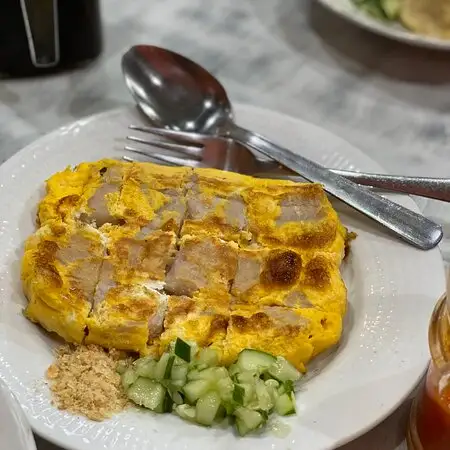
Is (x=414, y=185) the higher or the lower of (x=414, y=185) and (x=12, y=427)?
the lower

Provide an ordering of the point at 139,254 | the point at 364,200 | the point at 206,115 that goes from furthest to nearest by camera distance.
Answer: the point at 206,115
the point at 364,200
the point at 139,254

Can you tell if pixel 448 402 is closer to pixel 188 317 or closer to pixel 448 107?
pixel 188 317

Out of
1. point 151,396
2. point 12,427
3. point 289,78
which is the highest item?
point 12,427

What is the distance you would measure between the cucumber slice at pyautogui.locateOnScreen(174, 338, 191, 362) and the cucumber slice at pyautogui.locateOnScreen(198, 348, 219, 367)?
0.06 feet

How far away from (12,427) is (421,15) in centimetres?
142

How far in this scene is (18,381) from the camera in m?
1.05

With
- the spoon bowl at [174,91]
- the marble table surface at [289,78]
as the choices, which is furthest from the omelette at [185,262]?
the marble table surface at [289,78]

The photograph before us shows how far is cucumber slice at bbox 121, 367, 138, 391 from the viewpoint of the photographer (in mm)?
1060

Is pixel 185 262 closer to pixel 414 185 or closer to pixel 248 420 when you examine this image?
pixel 248 420

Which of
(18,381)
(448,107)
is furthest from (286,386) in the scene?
(448,107)

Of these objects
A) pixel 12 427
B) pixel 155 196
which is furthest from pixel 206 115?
pixel 12 427

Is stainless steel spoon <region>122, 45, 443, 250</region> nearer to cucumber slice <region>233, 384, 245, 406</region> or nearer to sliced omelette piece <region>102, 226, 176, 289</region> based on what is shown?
sliced omelette piece <region>102, 226, 176, 289</region>

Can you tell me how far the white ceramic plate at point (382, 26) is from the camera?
1.72 m

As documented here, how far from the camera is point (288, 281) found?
1.19 metres
